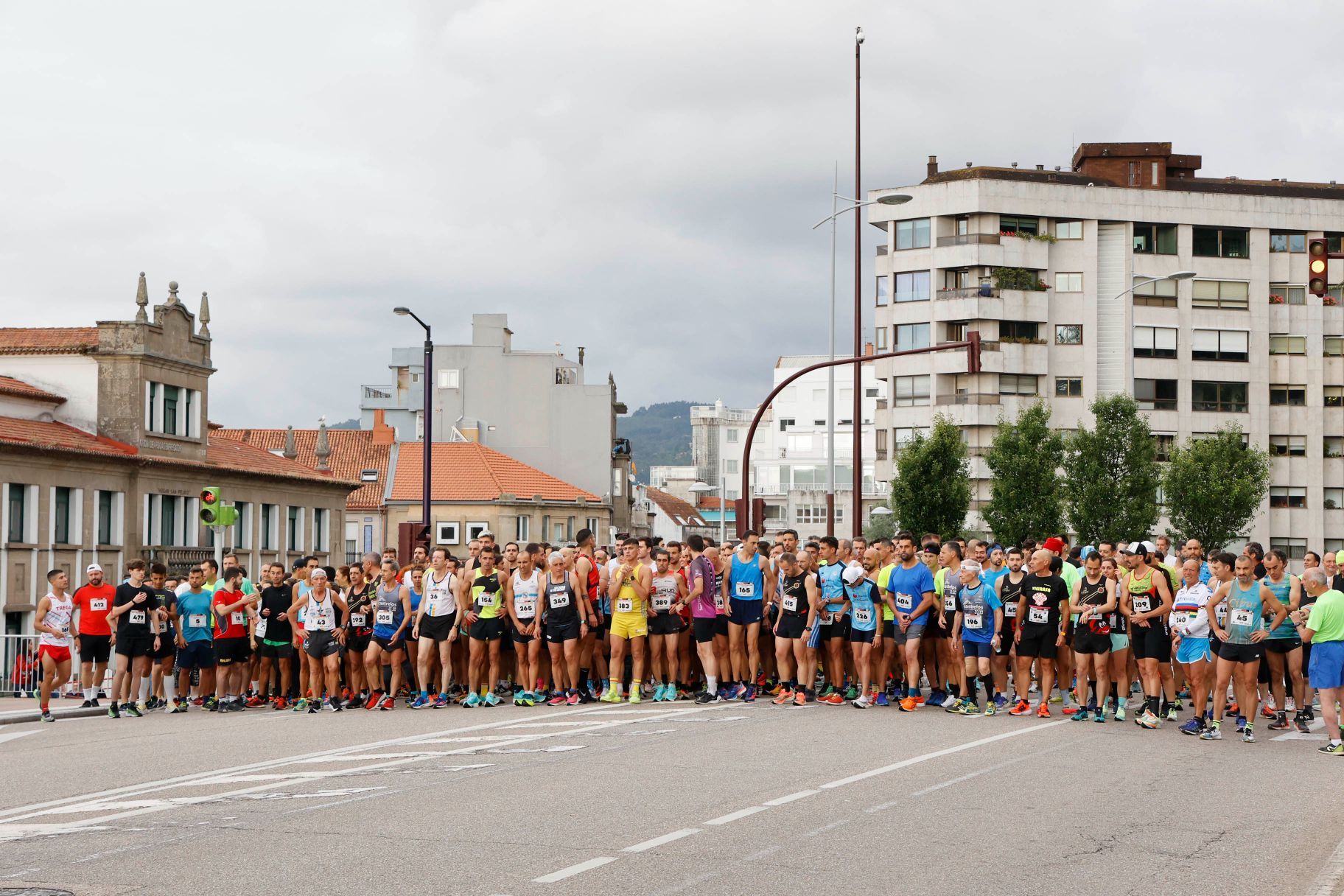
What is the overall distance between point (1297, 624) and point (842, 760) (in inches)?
244

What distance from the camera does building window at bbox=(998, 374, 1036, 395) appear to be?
69.2 m

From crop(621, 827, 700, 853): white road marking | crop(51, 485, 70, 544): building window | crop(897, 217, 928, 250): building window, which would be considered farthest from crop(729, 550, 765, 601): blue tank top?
crop(897, 217, 928, 250): building window

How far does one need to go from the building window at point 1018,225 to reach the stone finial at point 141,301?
35.8 m

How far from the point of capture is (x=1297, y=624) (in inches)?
643

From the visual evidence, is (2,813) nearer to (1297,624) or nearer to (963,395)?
(1297,624)

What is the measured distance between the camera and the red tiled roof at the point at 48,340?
53.9 m

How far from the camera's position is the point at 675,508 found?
13462 centimetres

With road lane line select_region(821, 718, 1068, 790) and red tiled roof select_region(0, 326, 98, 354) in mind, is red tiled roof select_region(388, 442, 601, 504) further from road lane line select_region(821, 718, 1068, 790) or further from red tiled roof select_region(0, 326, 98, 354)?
road lane line select_region(821, 718, 1068, 790)

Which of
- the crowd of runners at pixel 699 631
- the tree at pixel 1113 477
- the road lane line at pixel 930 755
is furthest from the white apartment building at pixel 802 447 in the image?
the road lane line at pixel 930 755

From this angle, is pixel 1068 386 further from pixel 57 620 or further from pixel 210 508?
pixel 57 620

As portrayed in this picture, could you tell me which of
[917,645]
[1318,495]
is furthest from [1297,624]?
[1318,495]

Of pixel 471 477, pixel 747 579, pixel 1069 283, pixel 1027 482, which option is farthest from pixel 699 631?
pixel 471 477

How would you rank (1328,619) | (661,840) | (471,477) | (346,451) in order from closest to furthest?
(661,840) < (1328,619) < (471,477) < (346,451)

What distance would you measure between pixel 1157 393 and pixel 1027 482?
20497 millimetres
